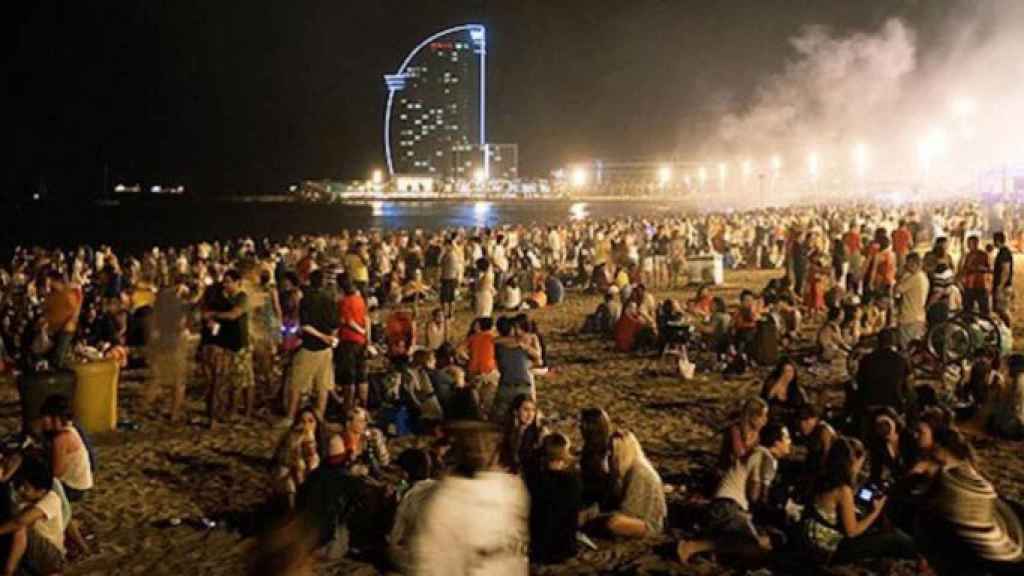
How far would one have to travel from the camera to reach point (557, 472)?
599cm

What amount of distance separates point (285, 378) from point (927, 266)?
7803mm

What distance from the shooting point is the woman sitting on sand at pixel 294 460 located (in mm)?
6535

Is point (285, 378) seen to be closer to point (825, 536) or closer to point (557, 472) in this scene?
point (557, 472)

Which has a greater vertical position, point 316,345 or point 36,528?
point 316,345

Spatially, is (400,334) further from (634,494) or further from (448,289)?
(448,289)

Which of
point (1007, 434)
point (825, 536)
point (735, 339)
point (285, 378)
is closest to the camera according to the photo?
point (825, 536)

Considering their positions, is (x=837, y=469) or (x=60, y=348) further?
(x=60, y=348)

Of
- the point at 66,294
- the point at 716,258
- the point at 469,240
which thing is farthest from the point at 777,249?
the point at 66,294

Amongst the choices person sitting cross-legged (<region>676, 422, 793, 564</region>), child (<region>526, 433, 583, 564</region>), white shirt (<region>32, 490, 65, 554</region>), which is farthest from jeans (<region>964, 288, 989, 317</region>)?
white shirt (<region>32, 490, 65, 554</region>)

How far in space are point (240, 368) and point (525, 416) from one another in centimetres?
337

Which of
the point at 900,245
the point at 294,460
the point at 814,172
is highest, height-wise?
the point at 814,172

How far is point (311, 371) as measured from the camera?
8.93 metres

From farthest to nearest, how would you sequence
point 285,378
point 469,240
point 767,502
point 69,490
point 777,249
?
1. point 777,249
2. point 469,240
3. point 285,378
4. point 69,490
5. point 767,502

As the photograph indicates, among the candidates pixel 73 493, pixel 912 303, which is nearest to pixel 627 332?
pixel 912 303
